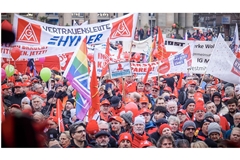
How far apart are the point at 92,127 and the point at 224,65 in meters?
4.11

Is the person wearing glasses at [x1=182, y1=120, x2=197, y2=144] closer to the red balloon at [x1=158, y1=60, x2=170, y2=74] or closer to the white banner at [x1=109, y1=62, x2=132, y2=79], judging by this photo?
the white banner at [x1=109, y1=62, x2=132, y2=79]

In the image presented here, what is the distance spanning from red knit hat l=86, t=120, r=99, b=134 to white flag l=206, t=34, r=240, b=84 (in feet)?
12.4

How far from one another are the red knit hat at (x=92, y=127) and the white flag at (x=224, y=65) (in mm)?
3793

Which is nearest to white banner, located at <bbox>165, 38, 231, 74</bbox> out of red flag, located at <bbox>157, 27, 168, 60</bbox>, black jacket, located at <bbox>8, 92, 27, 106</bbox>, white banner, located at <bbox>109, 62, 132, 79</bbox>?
red flag, located at <bbox>157, 27, 168, 60</bbox>

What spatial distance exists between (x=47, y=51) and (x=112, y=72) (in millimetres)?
1467

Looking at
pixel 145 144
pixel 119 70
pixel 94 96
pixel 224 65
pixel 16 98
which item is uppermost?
pixel 224 65

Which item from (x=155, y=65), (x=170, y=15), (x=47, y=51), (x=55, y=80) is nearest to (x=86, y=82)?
(x=47, y=51)

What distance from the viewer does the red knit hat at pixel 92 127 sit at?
6.31m

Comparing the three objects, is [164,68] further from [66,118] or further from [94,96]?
[94,96]

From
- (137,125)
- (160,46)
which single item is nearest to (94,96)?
(137,125)

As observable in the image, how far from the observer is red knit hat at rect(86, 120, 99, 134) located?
6307mm

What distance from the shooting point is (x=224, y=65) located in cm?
963
